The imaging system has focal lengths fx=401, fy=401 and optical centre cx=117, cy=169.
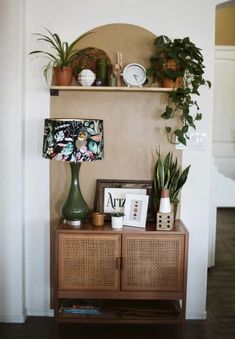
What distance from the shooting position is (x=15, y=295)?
2.74 m

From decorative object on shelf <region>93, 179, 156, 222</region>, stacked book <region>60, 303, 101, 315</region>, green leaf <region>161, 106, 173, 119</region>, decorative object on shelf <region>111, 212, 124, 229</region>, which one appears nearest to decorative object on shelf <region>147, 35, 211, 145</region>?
green leaf <region>161, 106, 173, 119</region>

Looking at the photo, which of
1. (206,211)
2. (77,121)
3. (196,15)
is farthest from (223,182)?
(77,121)

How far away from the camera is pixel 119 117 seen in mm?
2721

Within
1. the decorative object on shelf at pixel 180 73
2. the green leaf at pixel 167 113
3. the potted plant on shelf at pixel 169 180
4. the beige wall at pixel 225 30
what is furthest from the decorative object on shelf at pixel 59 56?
the beige wall at pixel 225 30

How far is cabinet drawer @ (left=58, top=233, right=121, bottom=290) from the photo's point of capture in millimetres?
2451

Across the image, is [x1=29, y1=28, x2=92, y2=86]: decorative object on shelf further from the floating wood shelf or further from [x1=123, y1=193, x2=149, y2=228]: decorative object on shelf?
[x1=123, y1=193, x2=149, y2=228]: decorative object on shelf

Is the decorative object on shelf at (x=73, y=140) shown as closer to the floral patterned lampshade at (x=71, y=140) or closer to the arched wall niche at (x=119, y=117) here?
the floral patterned lampshade at (x=71, y=140)

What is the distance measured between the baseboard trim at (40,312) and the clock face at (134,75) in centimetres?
168

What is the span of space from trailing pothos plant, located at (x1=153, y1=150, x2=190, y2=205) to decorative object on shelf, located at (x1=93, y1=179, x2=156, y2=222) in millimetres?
73

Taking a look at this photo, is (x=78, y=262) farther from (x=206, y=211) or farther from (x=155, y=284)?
(x=206, y=211)

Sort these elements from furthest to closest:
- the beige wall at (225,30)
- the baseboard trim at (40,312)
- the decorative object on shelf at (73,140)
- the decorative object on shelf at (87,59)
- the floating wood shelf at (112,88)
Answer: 1. the beige wall at (225,30)
2. the baseboard trim at (40,312)
3. the decorative object on shelf at (87,59)
4. the floating wood shelf at (112,88)
5. the decorative object on shelf at (73,140)

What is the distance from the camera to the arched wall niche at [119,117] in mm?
2686

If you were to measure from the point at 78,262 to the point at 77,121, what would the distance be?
87cm

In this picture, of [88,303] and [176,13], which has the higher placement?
[176,13]
